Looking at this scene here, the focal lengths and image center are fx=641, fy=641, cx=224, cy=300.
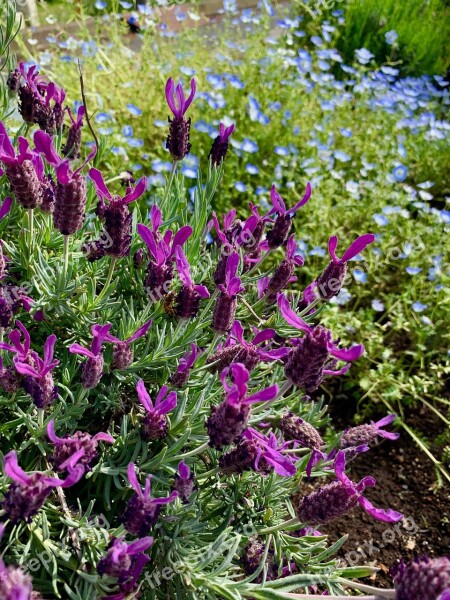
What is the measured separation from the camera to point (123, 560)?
86cm

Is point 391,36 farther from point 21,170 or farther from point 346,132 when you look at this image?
point 21,170

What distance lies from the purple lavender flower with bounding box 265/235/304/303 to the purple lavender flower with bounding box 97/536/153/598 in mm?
637

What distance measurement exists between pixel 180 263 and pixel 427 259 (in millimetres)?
1677

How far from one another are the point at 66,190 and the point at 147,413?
0.39 m

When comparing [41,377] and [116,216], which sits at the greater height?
[116,216]

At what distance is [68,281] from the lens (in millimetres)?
1240

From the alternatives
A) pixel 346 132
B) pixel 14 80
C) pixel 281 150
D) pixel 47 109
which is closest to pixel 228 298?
pixel 47 109

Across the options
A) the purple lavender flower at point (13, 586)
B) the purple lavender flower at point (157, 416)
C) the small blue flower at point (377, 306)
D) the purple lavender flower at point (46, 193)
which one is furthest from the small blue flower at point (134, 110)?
the purple lavender flower at point (13, 586)

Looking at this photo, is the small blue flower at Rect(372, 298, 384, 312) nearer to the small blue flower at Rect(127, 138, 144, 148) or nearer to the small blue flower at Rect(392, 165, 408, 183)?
the small blue flower at Rect(392, 165, 408, 183)

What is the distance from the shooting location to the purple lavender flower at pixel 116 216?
103cm

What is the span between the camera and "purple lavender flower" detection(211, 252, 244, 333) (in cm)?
104

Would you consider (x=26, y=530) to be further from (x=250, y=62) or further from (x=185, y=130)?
(x=250, y=62)

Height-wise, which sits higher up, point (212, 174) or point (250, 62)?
point (212, 174)

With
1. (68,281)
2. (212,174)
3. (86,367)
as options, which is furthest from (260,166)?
(86,367)
